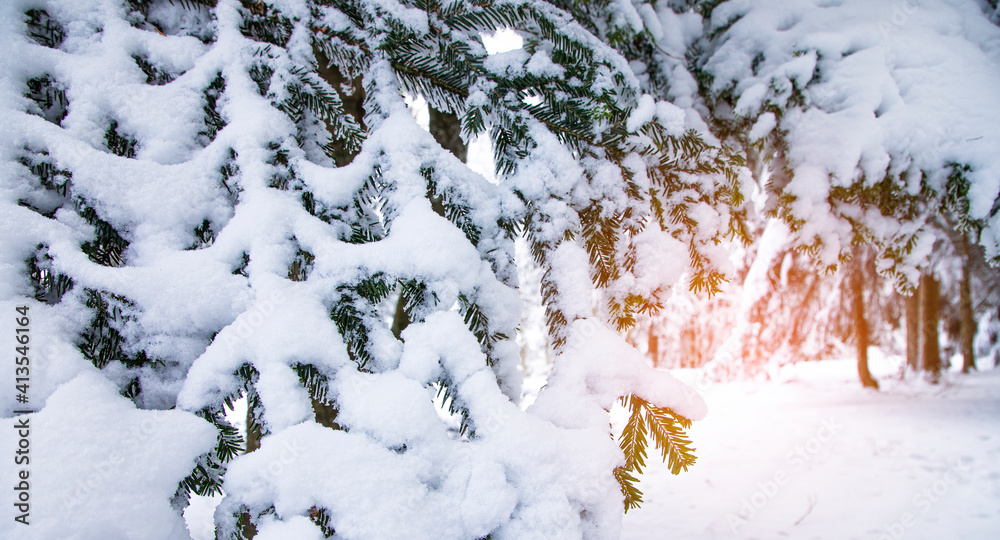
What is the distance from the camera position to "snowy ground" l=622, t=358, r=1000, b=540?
316 cm

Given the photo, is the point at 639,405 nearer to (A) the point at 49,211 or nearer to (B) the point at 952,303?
(A) the point at 49,211

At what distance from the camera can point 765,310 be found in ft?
17.5

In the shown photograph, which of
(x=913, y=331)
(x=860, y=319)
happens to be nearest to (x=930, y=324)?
(x=913, y=331)

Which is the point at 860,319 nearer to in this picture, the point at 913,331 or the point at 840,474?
the point at 913,331

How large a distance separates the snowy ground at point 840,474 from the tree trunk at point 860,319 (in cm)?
Result: 51

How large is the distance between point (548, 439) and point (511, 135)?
79 cm

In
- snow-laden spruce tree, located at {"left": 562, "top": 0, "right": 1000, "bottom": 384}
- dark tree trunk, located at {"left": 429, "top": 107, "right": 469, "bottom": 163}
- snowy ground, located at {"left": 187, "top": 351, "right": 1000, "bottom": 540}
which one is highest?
snow-laden spruce tree, located at {"left": 562, "top": 0, "right": 1000, "bottom": 384}

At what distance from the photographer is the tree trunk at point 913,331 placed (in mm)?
7441

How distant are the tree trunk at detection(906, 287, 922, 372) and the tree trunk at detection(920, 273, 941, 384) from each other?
0.45 ft

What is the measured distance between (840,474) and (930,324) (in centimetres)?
514

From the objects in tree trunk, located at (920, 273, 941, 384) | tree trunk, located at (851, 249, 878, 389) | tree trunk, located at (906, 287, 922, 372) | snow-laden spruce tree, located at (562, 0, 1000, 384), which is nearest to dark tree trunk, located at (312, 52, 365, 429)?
snow-laden spruce tree, located at (562, 0, 1000, 384)

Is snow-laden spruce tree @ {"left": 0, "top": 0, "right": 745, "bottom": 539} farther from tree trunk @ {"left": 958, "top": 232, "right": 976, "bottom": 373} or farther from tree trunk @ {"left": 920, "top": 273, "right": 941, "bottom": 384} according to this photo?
tree trunk @ {"left": 958, "top": 232, "right": 976, "bottom": 373}

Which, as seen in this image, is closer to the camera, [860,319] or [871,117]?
[871,117]

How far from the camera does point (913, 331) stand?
764cm
